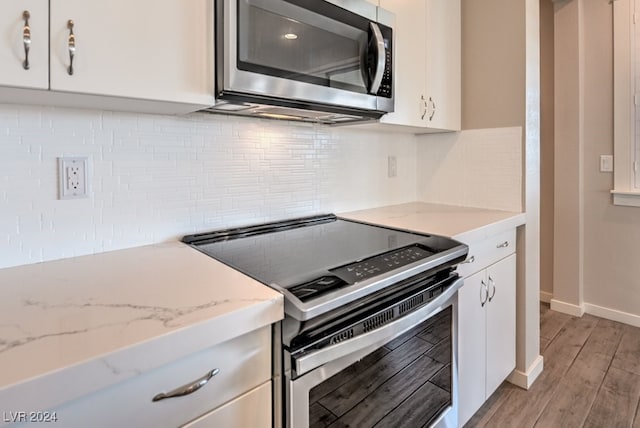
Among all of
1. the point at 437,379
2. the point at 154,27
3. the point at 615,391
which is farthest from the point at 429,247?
the point at 615,391

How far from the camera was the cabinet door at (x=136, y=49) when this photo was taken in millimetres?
812

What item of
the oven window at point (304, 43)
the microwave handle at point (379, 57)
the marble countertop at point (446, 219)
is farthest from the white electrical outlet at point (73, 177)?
the marble countertop at point (446, 219)

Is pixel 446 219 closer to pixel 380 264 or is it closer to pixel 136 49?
pixel 380 264

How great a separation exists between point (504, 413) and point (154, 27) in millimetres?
2131

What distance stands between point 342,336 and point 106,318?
0.53m

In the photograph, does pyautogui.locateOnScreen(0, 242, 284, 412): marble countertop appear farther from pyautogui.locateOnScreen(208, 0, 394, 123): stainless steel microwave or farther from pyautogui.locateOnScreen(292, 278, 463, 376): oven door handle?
pyautogui.locateOnScreen(208, 0, 394, 123): stainless steel microwave

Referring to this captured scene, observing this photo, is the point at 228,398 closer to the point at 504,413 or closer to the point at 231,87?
the point at 231,87

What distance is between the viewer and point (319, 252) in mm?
1196

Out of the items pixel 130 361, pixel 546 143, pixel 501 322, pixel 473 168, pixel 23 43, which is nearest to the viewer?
pixel 130 361

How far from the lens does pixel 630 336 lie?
247 cm

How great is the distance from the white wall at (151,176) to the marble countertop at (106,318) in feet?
0.41

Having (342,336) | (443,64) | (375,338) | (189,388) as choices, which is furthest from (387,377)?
(443,64)

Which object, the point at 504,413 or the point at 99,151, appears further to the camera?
the point at 504,413

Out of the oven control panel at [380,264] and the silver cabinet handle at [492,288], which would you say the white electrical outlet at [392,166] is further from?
the oven control panel at [380,264]
